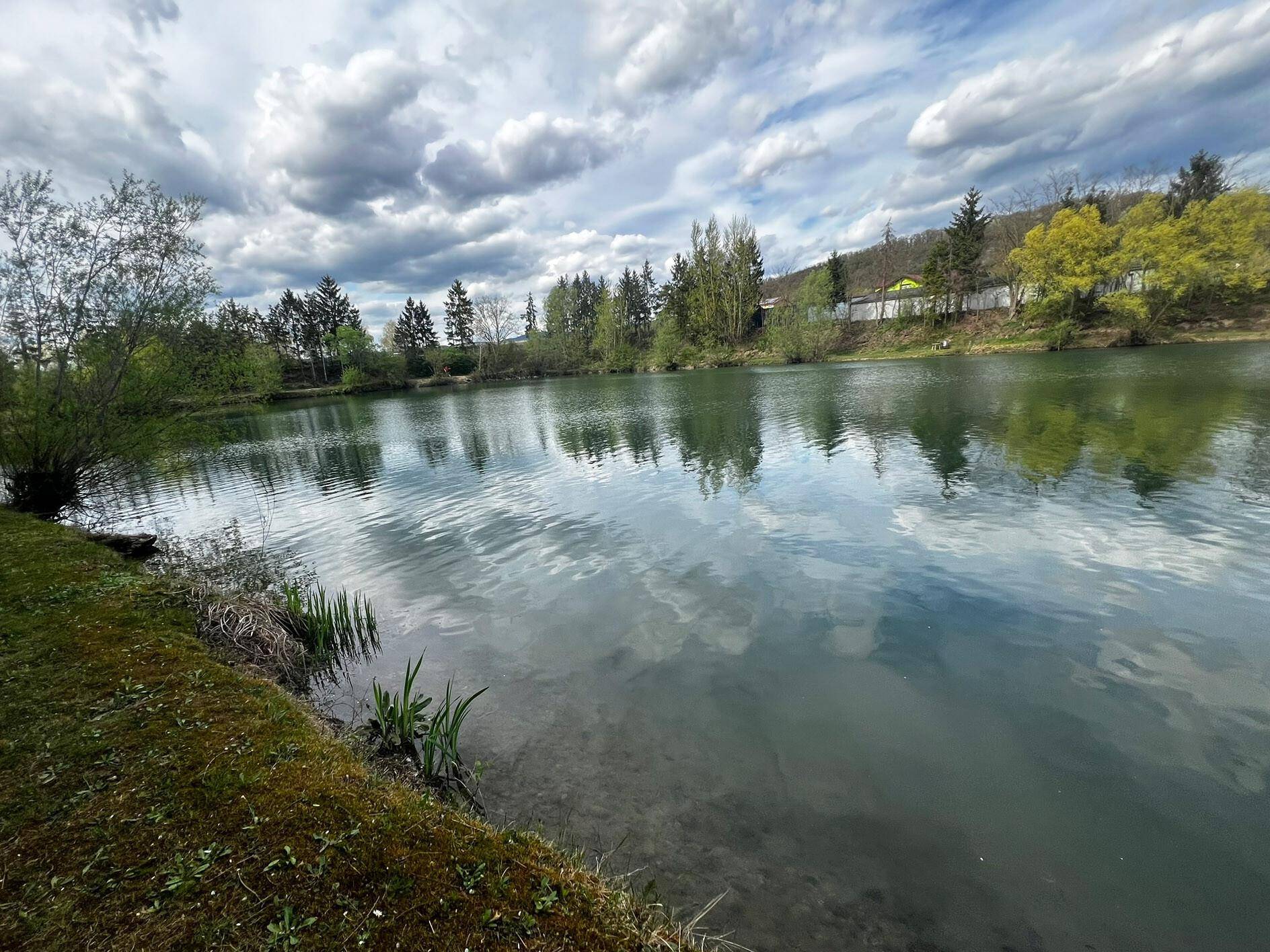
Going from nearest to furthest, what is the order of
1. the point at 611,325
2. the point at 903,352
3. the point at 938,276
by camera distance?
the point at 938,276
the point at 903,352
the point at 611,325

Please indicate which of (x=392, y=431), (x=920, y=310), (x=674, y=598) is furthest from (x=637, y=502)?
(x=920, y=310)

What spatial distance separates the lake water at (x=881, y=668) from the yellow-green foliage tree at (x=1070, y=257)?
174 feet

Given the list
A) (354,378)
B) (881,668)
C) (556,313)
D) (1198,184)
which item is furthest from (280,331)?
(1198,184)

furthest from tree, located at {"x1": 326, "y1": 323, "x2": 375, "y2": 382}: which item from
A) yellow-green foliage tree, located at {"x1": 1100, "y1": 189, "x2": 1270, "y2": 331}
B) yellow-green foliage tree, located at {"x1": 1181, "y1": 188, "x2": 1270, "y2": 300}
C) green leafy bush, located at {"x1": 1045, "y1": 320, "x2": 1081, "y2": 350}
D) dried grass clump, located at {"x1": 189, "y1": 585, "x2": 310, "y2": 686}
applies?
yellow-green foliage tree, located at {"x1": 1181, "y1": 188, "x2": 1270, "y2": 300}

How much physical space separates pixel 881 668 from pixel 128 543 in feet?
56.7

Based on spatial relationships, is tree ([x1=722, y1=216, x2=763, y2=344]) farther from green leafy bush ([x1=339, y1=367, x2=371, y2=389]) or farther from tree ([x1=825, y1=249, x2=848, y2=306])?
green leafy bush ([x1=339, y1=367, x2=371, y2=389])

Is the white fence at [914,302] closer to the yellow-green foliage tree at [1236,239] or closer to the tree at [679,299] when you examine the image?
the yellow-green foliage tree at [1236,239]

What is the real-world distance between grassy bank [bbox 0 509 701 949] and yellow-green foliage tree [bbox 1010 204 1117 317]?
3149 inches

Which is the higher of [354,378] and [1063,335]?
[354,378]

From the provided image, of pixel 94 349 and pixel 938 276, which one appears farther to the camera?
pixel 938 276

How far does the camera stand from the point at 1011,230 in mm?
79375

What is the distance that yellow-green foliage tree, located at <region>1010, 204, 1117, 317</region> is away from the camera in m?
58.8

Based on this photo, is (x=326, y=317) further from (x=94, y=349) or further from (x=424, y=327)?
(x=94, y=349)

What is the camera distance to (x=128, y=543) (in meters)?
13.0
